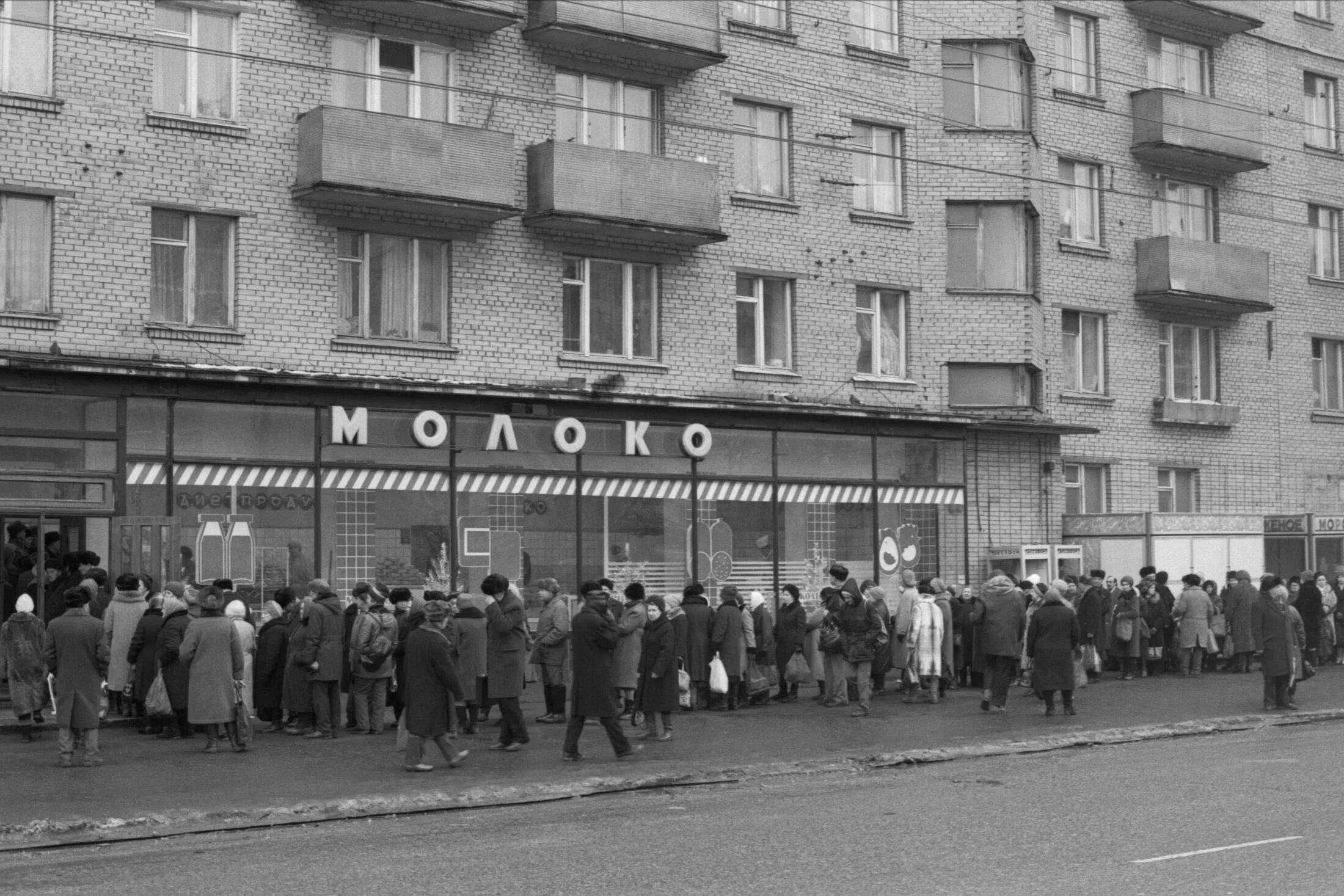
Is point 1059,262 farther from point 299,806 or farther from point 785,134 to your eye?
point 299,806

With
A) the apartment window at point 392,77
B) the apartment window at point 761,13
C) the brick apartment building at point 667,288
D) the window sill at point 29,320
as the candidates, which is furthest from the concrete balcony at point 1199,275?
the window sill at point 29,320

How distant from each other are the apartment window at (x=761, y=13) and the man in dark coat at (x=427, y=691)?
16.4 meters

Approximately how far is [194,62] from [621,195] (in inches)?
262

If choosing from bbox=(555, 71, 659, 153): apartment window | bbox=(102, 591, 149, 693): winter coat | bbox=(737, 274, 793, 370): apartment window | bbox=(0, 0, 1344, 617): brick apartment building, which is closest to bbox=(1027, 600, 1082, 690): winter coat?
bbox=(0, 0, 1344, 617): brick apartment building

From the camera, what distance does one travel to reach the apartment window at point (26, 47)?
72.9 ft

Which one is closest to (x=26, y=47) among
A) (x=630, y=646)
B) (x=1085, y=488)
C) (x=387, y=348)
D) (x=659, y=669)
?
(x=387, y=348)

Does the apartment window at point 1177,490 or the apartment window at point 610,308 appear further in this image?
the apartment window at point 1177,490

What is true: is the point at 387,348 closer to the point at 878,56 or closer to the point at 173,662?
the point at 173,662

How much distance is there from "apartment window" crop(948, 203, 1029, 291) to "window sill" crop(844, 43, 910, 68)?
109 inches

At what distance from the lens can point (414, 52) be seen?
2573 cm

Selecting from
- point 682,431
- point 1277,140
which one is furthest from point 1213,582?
point 1277,140

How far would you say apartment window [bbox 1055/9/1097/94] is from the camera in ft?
113

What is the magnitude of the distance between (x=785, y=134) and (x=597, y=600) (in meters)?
14.5

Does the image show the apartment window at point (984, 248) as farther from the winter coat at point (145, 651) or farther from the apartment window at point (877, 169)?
the winter coat at point (145, 651)
